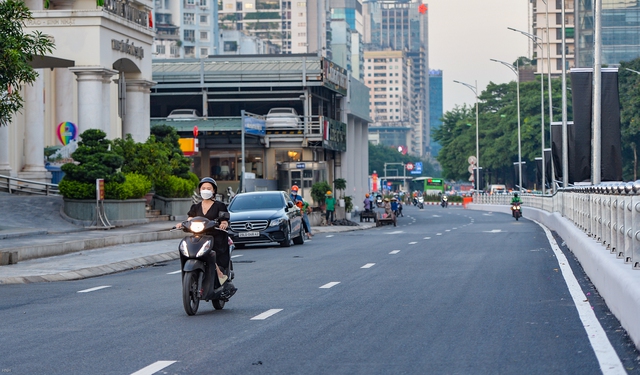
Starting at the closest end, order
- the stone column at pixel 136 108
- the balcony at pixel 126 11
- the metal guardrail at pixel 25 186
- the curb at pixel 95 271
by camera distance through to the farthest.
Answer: the curb at pixel 95 271, the metal guardrail at pixel 25 186, the balcony at pixel 126 11, the stone column at pixel 136 108

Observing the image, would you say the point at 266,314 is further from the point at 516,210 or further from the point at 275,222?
the point at 516,210

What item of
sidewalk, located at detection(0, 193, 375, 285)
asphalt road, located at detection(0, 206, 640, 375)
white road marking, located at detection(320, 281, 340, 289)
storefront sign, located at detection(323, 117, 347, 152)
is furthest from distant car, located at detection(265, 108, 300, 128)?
white road marking, located at detection(320, 281, 340, 289)

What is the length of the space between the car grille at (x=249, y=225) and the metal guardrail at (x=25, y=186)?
15800 mm

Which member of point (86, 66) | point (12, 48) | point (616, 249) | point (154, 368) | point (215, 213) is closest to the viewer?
point (154, 368)

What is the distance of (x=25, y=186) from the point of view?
43.2 meters

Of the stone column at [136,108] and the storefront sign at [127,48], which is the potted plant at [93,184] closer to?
the storefront sign at [127,48]

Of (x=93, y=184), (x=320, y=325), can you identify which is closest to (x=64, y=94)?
(x=93, y=184)

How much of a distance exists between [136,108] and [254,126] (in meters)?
24.8

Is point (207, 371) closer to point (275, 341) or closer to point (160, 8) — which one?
point (275, 341)

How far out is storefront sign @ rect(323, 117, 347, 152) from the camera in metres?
81.3

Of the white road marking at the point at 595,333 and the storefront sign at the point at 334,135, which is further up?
the storefront sign at the point at 334,135

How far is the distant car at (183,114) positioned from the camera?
257 ft

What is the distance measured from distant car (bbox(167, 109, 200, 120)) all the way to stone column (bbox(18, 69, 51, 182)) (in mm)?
33846

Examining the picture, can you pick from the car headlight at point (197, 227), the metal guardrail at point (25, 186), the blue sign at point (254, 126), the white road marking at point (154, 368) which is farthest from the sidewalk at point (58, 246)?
the blue sign at point (254, 126)
